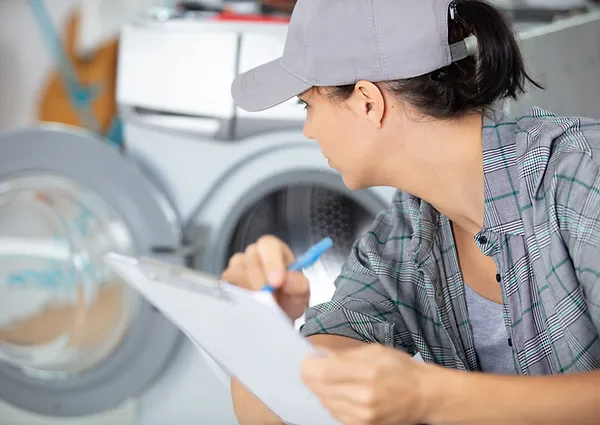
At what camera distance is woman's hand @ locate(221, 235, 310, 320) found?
0.86 m

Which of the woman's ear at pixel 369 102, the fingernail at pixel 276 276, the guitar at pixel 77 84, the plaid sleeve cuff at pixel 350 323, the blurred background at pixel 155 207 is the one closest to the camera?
the fingernail at pixel 276 276

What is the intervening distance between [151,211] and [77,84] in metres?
0.78

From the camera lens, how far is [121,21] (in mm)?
2254

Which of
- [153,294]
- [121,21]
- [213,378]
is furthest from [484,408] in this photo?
[121,21]

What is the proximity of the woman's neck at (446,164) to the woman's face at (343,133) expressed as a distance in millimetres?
33

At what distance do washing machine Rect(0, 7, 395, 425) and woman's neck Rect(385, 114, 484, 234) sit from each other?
556 mm

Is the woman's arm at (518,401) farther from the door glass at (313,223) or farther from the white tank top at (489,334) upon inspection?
the door glass at (313,223)

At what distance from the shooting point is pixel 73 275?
1724 mm

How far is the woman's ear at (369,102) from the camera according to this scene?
96cm

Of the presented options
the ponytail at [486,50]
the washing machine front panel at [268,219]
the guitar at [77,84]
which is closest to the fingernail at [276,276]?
the ponytail at [486,50]

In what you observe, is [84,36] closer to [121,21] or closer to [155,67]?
[121,21]

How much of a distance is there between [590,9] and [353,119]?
1.18 meters

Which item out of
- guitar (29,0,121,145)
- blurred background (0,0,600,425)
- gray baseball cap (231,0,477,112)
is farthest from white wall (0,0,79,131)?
gray baseball cap (231,0,477,112)

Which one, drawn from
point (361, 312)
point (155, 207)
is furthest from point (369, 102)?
point (155, 207)
